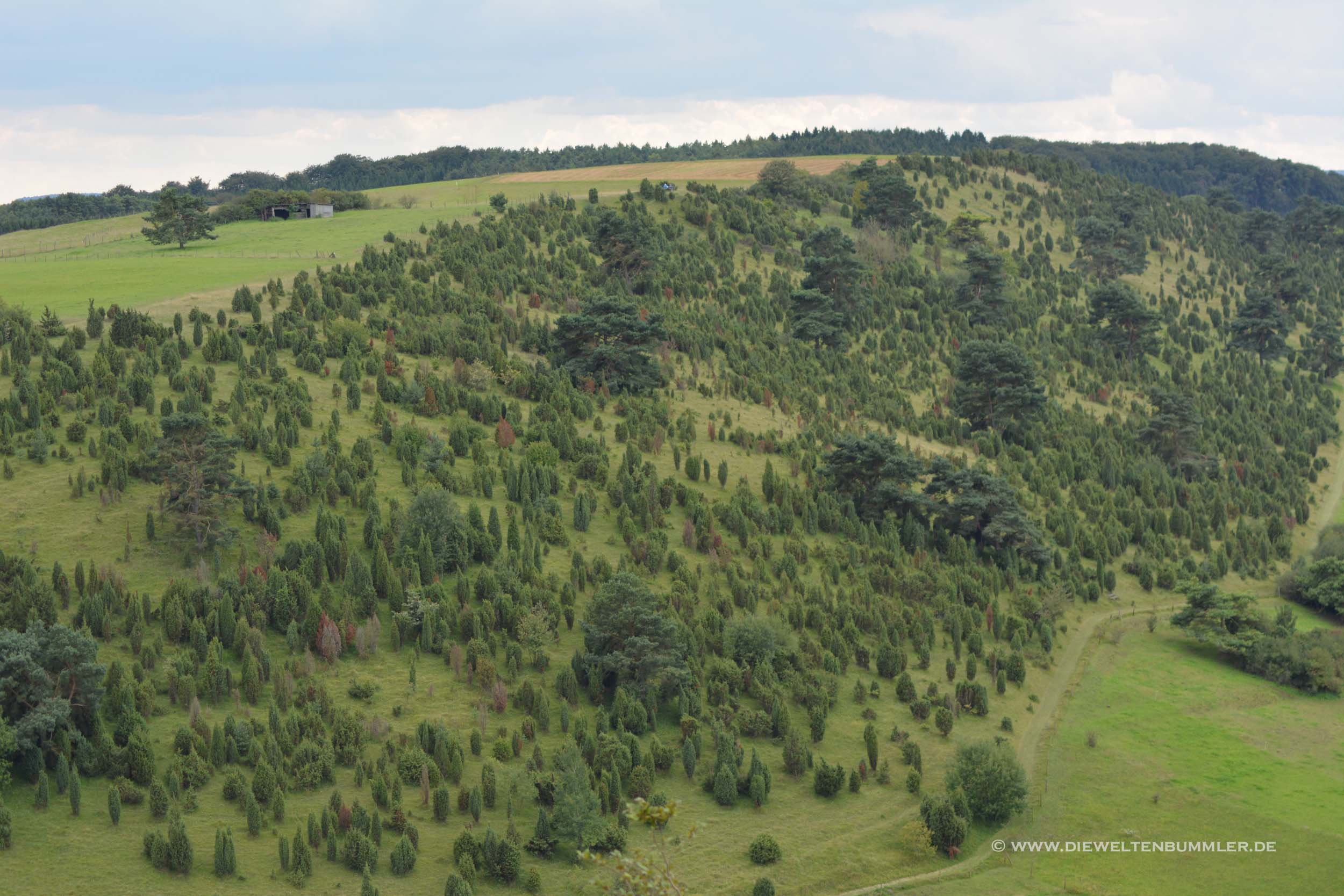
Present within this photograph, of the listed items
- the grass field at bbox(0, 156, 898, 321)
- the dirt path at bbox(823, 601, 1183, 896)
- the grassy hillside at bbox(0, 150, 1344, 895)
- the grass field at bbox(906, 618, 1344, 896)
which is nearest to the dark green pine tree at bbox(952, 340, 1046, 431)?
the grassy hillside at bbox(0, 150, 1344, 895)

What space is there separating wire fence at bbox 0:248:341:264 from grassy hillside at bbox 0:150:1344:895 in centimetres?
80

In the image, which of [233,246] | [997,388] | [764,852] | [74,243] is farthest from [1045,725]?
[74,243]

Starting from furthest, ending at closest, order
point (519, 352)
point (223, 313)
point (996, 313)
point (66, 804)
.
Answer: point (996, 313), point (519, 352), point (223, 313), point (66, 804)

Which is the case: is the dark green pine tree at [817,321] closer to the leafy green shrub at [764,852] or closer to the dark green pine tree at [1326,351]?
the dark green pine tree at [1326,351]

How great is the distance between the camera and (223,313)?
77.4 metres

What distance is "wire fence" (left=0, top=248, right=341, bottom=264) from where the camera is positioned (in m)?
100

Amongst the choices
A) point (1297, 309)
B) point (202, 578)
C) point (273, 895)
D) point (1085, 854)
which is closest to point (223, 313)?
point (202, 578)

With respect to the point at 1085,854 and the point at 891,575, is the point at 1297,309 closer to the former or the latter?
the point at 891,575

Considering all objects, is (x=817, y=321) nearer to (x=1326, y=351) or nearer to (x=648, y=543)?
(x=648, y=543)

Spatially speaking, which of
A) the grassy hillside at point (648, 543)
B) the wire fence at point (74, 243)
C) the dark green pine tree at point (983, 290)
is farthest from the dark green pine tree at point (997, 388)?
the wire fence at point (74, 243)

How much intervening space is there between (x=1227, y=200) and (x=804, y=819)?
159 meters

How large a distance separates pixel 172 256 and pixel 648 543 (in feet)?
197

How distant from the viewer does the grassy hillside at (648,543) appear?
4634 cm

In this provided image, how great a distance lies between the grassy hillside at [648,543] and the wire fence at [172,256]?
795mm
